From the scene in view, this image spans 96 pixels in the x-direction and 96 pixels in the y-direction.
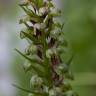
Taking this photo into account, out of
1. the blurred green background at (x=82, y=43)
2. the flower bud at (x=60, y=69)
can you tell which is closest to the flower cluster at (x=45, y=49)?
the flower bud at (x=60, y=69)

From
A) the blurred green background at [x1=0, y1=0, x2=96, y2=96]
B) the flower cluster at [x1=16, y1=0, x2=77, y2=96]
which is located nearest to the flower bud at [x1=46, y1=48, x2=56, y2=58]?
the flower cluster at [x1=16, y1=0, x2=77, y2=96]

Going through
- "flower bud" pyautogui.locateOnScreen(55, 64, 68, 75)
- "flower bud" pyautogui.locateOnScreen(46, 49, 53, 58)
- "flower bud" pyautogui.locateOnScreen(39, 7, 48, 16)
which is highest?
"flower bud" pyautogui.locateOnScreen(39, 7, 48, 16)

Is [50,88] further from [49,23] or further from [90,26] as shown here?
[90,26]

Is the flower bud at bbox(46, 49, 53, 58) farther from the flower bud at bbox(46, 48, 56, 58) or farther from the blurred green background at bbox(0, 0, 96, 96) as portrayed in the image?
the blurred green background at bbox(0, 0, 96, 96)

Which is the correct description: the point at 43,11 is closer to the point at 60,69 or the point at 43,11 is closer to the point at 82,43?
the point at 60,69

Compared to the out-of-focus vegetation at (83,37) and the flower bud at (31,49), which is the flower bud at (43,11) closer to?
the flower bud at (31,49)

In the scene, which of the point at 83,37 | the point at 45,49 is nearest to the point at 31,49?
the point at 45,49

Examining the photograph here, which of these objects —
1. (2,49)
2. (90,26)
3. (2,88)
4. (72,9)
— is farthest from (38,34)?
(2,49)

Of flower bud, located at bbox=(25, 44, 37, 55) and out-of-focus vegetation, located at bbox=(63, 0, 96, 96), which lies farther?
out-of-focus vegetation, located at bbox=(63, 0, 96, 96)
